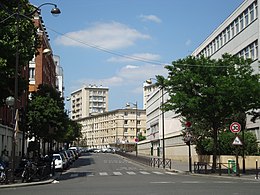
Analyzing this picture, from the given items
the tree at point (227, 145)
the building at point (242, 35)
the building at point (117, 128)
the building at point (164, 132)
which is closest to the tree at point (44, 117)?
the building at point (164, 132)

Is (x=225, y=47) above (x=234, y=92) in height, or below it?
above

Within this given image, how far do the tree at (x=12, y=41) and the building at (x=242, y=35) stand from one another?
2552 cm

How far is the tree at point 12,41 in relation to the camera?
24.9 meters

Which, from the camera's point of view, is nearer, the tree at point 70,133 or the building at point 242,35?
the building at point 242,35

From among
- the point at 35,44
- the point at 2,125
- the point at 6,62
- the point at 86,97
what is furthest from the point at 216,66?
the point at 86,97

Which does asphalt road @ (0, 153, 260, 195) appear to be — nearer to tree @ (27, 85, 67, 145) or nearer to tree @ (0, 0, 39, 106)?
tree @ (0, 0, 39, 106)

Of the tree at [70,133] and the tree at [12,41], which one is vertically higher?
the tree at [12,41]

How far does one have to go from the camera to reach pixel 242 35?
161 feet

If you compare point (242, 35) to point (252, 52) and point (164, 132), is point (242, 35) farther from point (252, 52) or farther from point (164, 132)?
point (164, 132)

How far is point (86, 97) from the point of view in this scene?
19725cm

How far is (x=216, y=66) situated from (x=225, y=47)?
2492cm

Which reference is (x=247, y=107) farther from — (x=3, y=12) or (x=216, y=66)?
(x=3, y=12)

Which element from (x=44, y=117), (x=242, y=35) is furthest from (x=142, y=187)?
(x=242, y=35)

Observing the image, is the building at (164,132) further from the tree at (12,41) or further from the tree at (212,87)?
the tree at (12,41)
